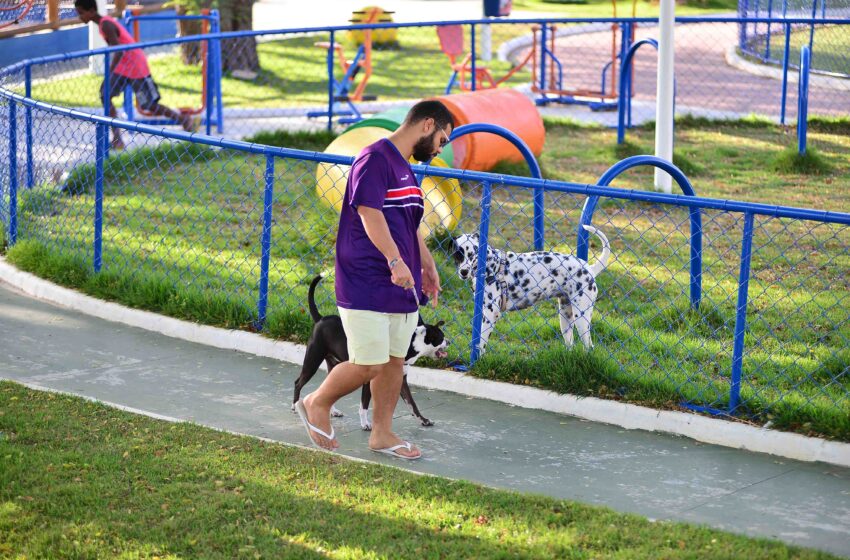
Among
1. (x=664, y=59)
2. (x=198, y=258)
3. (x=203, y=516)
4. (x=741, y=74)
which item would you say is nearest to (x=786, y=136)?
(x=664, y=59)

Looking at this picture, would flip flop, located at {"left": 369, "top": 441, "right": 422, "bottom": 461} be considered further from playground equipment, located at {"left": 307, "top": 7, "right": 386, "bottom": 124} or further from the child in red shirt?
playground equipment, located at {"left": 307, "top": 7, "right": 386, "bottom": 124}

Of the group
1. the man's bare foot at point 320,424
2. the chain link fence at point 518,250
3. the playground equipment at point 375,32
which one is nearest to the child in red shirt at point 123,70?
the chain link fence at point 518,250

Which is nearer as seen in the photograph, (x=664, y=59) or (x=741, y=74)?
(x=664, y=59)

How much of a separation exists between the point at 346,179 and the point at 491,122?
2.23 metres

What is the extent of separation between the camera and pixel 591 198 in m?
6.92

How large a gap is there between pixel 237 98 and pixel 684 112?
6.55 metres

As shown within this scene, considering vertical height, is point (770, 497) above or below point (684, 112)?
below

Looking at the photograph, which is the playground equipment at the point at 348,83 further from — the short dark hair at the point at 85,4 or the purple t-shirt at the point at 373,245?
the purple t-shirt at the point at 373,245

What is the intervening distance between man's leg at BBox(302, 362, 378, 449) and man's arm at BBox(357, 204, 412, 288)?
54cm

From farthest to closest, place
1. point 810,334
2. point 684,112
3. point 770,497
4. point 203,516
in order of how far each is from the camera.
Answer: point 684,112 → point 810,334 → point 770,497 → point 203,516

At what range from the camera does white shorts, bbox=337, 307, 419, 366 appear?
17.8ft

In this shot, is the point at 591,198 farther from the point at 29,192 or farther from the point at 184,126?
the point at 184,126

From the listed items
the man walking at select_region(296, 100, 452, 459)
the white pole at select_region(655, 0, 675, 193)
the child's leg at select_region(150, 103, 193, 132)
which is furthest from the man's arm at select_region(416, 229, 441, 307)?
the child's leg at select_region(150, 103, 193, 132)

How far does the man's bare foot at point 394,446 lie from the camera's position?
18.6 feet
